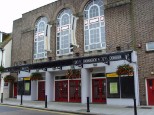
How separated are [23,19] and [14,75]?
6685mm

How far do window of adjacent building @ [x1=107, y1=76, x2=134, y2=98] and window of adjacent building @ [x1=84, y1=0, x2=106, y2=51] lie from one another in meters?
3.14

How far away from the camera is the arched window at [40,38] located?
2453 cm

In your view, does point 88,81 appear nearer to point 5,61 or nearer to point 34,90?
point 34,90

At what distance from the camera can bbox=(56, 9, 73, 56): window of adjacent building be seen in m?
22.4

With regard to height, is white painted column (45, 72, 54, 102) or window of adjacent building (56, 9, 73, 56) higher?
window of adjacent building (56, 9, 73, 56)

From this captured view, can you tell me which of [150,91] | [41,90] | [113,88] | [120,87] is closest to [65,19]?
[41,90]

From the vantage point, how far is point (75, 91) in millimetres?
21750

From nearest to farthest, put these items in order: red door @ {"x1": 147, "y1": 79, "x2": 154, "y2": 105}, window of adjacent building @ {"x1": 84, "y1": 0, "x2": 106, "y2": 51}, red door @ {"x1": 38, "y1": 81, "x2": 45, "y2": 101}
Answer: red door @ {"x1": 147, "y1": 79, "x2": 154, "y2": 105}
window of adjacent building @ {"x1": 84, "y1": 0, "x2": 106, "y2": 51}
red door @ {"x1": 38, "y1": 81, "x2": 45, "y2": 101}

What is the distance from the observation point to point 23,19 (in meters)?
27.4

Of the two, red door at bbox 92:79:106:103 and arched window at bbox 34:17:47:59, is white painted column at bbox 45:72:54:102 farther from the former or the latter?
red door at bbox 92:79:106:103

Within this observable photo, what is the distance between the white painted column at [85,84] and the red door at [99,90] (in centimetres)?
64

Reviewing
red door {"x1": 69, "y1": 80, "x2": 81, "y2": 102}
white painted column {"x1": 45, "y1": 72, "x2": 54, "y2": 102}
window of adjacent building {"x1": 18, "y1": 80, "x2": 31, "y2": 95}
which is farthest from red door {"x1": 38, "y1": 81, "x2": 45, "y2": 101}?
red door {"x1": 69, "y1": 80, "x2": 81, "y2": 102}

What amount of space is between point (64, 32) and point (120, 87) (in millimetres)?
8196

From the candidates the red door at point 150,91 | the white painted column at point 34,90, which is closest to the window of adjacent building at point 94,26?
the red door at point 150,91
